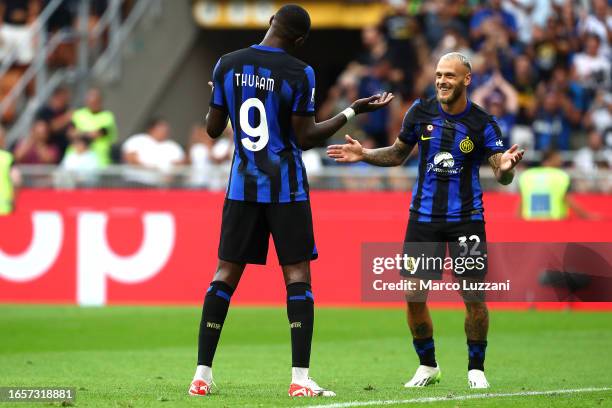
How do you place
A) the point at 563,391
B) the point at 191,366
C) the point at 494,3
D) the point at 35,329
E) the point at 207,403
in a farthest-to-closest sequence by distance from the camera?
the point at 494,3 < the point at 35,329 < the point at 191,366 < the point at 563,391 < the point at 207,403

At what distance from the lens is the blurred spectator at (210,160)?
2036 cm

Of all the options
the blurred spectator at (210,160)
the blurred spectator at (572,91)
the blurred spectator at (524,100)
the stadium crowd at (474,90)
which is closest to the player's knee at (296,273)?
the stadium crowd at (474,90)

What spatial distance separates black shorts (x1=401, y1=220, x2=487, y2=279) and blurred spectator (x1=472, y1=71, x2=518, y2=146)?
11.0 meters

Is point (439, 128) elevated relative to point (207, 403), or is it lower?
elevated

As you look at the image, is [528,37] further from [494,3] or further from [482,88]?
[482,88]

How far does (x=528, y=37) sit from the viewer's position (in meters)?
22.6

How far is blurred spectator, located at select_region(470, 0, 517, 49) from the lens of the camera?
2148 cm

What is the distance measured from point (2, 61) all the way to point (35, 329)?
433 inches

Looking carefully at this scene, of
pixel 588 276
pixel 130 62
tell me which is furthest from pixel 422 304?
pixel 130 62

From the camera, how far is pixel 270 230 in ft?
28.1

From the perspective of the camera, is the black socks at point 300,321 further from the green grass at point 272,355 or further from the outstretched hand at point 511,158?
the outstretched hand at point 511,158

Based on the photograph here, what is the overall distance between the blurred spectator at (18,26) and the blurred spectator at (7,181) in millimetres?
6345

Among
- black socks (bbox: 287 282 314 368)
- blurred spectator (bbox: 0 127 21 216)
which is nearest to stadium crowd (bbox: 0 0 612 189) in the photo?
blurred spectator (bbox: 0 127 21 216)

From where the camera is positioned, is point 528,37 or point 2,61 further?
point 2,61
